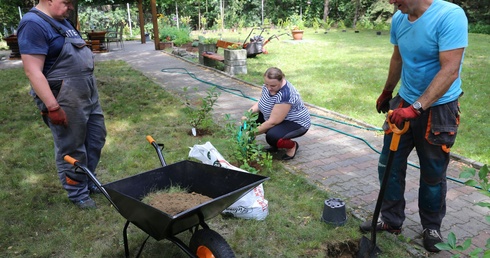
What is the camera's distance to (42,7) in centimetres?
268

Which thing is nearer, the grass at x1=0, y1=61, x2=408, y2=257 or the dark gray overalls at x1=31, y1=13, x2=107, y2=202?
the grass at x1=0, y1=61, x2=408, y2=257

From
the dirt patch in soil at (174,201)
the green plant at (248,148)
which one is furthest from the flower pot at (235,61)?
the dirt patch in soil at (174,201)

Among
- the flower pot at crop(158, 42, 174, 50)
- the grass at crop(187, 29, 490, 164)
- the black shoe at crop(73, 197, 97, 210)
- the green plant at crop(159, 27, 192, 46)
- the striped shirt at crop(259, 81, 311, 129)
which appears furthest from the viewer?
the green plant at crop(159, 27, 192, 46)

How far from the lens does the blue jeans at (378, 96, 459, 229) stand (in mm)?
2307

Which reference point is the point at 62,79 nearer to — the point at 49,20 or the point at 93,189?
the point at 49,20

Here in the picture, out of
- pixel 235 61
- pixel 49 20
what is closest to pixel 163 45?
pixel 235 61

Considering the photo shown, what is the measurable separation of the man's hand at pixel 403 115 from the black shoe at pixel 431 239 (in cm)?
87

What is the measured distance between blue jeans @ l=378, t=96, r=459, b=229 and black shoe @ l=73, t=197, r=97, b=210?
226 cm

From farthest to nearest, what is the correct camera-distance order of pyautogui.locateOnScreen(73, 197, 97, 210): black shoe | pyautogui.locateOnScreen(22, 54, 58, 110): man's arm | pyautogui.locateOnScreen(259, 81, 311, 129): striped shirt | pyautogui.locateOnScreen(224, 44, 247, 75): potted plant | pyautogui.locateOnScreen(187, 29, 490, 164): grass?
pyautogui.locateOnScreen(224, 44, 247, 75): potted plant
pyautogui.locateOnScreen(187, 29, 490, 164): grass
pyautogui.locateOnScreen(259, 81, 311, 129): striped shirt
pyautogui.locateOnScreen(73, 197, 97, 210): black shoe
pyautogui.locateOnScreen(22, 54, 58, 110): man's arm

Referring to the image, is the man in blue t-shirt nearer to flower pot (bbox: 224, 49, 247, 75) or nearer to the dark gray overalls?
the dark gray overalls

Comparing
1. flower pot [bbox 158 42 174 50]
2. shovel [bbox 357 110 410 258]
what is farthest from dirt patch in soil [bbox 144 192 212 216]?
flower pot [bbox 158 42 174 50]

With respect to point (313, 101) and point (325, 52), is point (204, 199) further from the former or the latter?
point (325, 52)

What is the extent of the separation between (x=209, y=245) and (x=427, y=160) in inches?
56.8

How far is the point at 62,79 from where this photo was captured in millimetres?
2762
